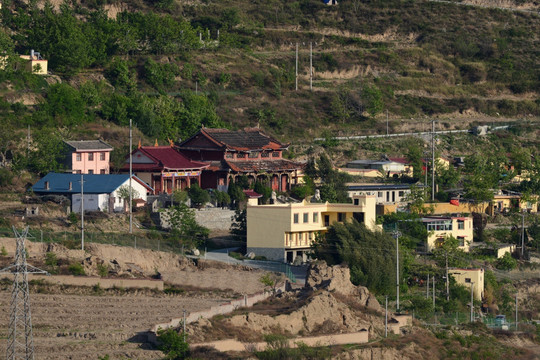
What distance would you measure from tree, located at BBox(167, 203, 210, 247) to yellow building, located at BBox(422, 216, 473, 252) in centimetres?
1257

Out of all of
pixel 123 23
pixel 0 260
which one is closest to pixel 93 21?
pixel 123 23

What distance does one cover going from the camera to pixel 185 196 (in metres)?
78.8

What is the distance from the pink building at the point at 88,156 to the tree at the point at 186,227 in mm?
8946

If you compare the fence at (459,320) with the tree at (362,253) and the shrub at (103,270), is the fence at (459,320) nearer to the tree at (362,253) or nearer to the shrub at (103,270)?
the tree at (362,253)

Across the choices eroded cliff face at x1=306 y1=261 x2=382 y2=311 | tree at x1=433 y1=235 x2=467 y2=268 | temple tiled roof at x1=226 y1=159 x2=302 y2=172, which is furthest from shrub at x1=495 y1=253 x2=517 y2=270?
eroded cliff face at x1=306 y1=261 x2=382 y2=311

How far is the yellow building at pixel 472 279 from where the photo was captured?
238 feet

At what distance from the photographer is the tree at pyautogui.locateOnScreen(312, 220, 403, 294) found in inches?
2672

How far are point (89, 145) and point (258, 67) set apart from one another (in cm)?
3395

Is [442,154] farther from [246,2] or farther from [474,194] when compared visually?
[246,2]

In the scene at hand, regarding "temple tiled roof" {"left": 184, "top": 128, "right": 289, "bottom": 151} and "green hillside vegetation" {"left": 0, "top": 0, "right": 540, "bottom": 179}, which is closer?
"temple tiled roof" {"left": 184, "top": 128, "right": 289, "bottom": 151}

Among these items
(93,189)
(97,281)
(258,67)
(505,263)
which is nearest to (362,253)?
(505,263)

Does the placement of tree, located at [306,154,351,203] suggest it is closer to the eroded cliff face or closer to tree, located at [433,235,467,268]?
tree, located at [433,235,467,268]

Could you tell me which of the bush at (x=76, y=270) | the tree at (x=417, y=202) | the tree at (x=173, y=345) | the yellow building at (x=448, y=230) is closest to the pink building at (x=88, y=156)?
the tree at (x=417, y=202)

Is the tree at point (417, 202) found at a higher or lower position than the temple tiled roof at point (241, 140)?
lower
